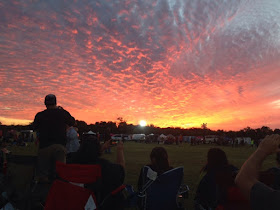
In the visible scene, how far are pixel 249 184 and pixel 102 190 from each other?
150 centimetres

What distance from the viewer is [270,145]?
4.08 feet

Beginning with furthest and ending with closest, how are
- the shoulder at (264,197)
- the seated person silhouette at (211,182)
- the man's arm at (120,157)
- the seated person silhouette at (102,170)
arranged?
the seated person silhouette at (211,182) → the man's arm at (120,157) → the seated person silhouette at (102,170) → the shoulder at (264,197)

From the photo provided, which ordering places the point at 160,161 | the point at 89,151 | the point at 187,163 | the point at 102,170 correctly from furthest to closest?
the point at 187,163 < the point at 160,161 < the point at 89,151 < the point at 102,170

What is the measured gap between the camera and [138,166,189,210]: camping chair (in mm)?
2912

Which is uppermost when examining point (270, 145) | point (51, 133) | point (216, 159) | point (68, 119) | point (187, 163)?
point (68, 119)

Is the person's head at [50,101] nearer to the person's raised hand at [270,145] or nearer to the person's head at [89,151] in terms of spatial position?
the person's head at [89,151]

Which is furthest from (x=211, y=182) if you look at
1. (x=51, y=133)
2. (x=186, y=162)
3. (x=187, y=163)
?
(x=186, y=162)

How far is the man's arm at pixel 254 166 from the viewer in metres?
1.23

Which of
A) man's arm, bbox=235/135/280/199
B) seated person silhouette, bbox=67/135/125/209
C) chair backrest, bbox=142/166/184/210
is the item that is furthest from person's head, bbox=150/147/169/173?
man's arm, bbox=235/135/280/199

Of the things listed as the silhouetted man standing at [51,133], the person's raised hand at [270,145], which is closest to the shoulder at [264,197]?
the person's raised hand at [270,145]

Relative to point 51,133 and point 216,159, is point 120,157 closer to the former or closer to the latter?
point 216,159

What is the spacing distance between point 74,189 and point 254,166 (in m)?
1.66

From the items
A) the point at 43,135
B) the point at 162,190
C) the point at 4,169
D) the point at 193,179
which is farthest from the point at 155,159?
the point at 193,179

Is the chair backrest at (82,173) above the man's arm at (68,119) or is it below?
below
